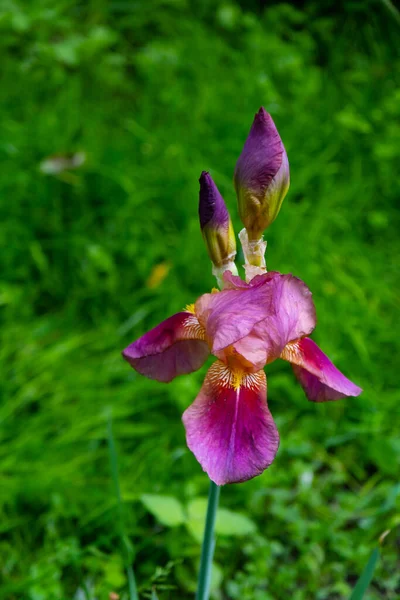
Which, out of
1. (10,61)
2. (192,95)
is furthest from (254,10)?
(10,61)

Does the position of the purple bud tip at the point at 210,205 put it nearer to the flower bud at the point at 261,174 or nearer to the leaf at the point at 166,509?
the flower bud at the point at 261,174

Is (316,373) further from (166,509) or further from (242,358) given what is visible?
(166,509)

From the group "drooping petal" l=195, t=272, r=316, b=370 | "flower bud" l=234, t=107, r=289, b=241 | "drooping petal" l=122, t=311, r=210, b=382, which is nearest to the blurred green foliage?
"drooping petal" l=122, t=311, r=210, b=382

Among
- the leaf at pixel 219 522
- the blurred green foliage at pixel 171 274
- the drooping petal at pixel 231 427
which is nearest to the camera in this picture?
the drooping petal at pixel 231 427

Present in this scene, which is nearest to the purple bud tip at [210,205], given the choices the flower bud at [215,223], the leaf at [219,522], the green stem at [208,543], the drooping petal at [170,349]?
the flower bud at [215,223]

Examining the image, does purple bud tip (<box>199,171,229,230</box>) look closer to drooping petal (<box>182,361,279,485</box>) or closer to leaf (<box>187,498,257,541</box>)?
drooping petal (<box>182,361,279,485</box>)

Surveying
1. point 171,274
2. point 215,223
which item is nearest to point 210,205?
point 215,223
